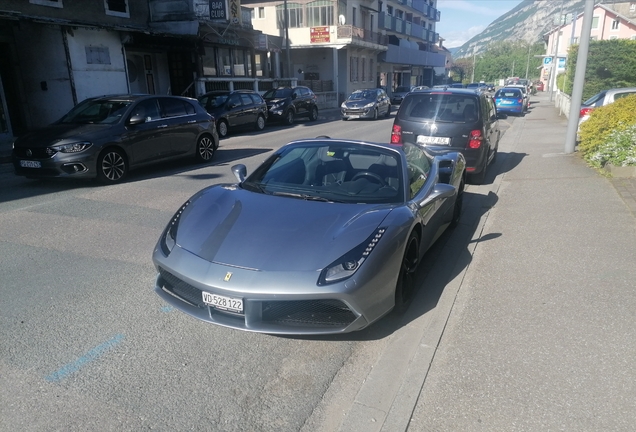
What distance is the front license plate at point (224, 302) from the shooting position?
123 inches

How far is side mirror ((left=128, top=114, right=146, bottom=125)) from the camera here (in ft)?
30.4

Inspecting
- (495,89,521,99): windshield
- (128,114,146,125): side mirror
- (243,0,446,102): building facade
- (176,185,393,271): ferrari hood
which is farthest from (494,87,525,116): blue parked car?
(176,185,393,271): ferrari hood

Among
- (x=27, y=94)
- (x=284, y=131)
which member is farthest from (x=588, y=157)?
(x=27, y=94)

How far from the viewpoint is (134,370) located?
10.4ft

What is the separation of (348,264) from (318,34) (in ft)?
130

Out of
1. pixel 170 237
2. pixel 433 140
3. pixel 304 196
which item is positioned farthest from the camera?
pixel 433 140

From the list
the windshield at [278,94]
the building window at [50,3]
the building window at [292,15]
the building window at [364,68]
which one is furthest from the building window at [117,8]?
the building window at [364,68]

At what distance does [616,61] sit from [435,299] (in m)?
32.3

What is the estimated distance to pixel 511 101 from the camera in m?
26.8

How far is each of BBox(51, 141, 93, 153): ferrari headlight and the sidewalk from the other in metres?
6.71

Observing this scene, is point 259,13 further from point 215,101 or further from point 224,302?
point 224,302

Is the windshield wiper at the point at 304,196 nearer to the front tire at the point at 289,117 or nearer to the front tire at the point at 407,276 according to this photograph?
the front tire at the point at 407,276

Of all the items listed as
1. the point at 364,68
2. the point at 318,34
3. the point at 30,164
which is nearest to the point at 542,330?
the point at 30,164

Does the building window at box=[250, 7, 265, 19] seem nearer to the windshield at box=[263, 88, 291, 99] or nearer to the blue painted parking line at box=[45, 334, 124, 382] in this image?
the windshield at box=[263, 88, 291, 99]
